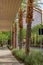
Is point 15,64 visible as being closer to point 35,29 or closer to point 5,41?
point 35,29

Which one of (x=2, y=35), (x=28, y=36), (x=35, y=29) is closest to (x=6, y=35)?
(x=2, y=35)

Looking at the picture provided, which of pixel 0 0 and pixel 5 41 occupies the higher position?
pixel 0 0

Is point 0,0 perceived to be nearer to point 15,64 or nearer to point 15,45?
point 15,64

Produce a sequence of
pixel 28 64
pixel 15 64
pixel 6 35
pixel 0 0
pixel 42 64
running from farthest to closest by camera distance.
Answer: pixel 6 35 < pixel 15 64 < pixel 28 64 < pixel 0 0 < pixel 42 64

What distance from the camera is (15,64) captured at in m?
15.2

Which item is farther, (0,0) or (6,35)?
(6,35)

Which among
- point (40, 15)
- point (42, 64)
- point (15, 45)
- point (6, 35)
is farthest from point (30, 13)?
point (6, 35)

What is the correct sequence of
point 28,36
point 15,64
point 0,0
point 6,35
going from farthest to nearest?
1. point 6,35
2. point 28,36
3. point 15,64
4. point 0,0

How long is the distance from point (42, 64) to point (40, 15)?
1477 inches

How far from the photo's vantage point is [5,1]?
1207cm

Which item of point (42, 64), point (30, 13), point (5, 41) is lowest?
point (5, 41)

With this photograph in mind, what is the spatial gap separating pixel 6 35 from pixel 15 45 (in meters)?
21.0

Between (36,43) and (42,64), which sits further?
(36,43)

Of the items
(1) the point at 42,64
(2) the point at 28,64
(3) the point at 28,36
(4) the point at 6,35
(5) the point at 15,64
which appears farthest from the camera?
(4) the point at 6,35
